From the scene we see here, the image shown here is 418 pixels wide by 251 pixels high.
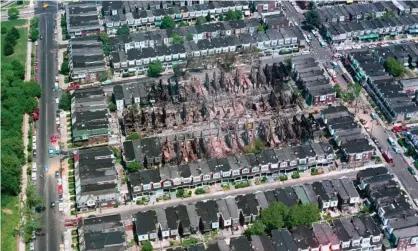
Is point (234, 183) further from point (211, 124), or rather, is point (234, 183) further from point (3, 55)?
point (3, 55)

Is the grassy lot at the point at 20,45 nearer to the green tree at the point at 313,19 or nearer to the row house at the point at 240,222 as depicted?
the row house at the point at 240,222

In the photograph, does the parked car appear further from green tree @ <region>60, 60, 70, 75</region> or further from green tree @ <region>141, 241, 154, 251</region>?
green tree @ <region>60, 60, 70, 75</region>

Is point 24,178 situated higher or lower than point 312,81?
lower

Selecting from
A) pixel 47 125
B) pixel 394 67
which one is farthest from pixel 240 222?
pixel 394 67

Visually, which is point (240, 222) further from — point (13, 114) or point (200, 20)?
point (200, 20)

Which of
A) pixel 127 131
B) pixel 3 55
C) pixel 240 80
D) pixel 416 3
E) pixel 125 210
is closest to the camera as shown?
pixel 125 210

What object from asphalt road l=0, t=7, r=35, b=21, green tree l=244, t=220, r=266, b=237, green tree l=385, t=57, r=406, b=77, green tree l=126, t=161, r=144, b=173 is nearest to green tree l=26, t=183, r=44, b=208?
green tree l=126, t=161, r=144, b=173

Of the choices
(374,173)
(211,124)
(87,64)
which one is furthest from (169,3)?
(374,173)
